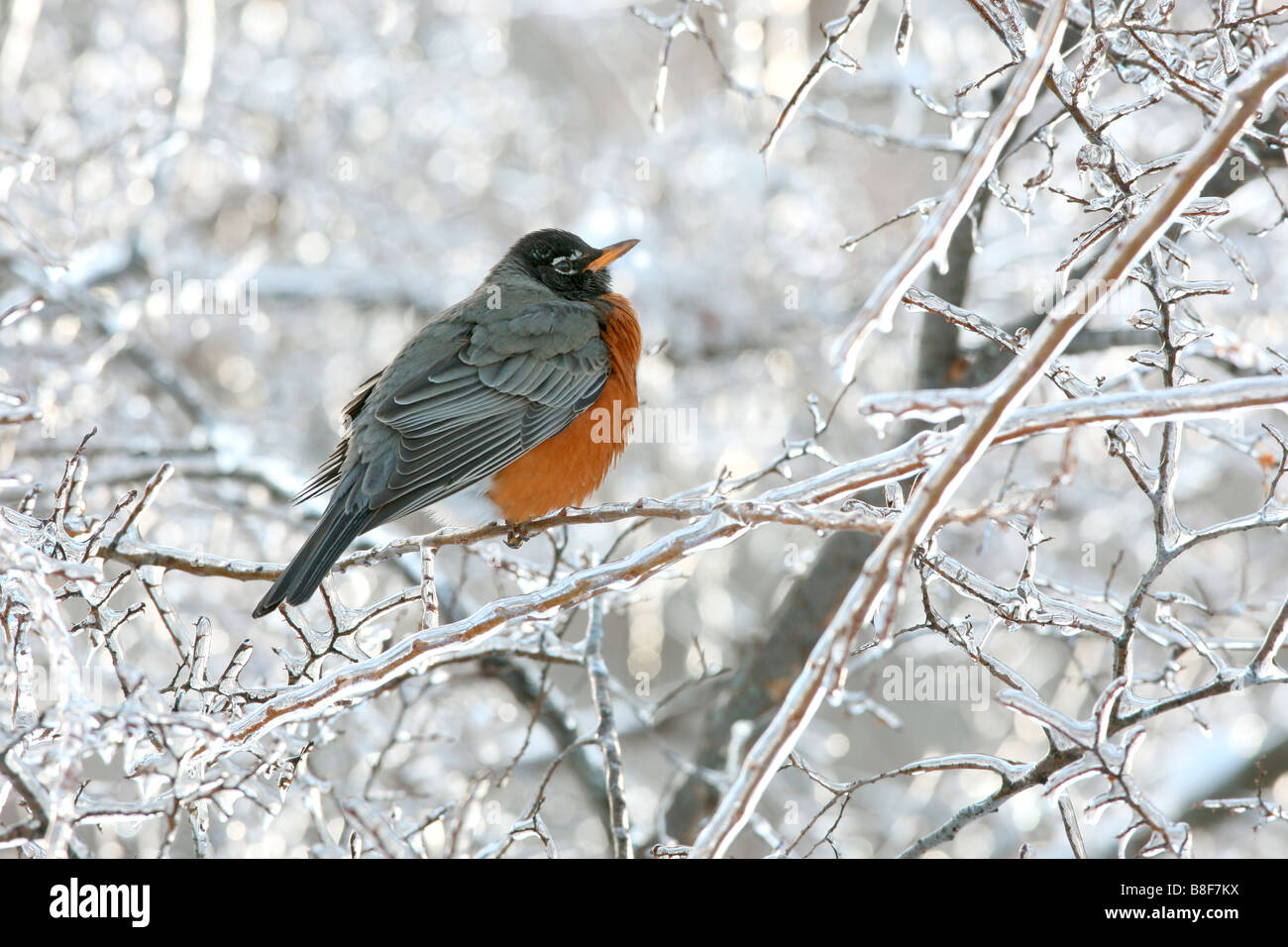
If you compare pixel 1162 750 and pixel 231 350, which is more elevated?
pixel 231 350

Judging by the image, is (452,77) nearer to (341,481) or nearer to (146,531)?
(146,531)

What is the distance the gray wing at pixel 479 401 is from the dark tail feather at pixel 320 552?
0.27 feet

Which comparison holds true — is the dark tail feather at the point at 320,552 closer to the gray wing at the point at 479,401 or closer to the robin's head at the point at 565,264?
the gray wing at the point at 479,401

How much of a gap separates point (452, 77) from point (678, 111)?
182 centimetres

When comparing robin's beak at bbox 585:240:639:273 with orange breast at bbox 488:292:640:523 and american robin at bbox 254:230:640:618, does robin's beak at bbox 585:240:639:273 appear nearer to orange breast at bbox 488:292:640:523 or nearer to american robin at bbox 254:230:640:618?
american robin at bbox 254:230:640:618

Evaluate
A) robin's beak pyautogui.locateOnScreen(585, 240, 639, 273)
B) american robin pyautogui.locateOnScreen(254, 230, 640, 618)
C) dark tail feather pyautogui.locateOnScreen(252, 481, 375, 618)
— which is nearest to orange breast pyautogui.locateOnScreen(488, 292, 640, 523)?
american robin pyautogui.locateOnScreen(254, 230, 640, 618)

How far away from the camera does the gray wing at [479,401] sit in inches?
155

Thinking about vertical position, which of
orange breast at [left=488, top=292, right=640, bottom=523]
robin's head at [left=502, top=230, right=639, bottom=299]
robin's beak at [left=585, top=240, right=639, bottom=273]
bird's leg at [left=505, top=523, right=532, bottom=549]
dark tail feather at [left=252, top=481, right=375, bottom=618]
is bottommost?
dark tail feather at [left=252, top=481, right=375, bottom=618]

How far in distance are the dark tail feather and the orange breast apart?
0.59 metres

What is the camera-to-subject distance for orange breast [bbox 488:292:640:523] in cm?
421

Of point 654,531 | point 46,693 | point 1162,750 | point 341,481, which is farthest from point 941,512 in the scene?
point 654,531

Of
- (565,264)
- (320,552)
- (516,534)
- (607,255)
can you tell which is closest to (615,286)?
(565,264)

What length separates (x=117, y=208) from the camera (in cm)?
736

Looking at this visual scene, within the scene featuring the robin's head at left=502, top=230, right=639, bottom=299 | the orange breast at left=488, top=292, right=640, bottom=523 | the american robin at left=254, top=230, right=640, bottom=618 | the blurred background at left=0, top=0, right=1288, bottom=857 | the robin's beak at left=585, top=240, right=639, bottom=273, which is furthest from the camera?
the blurred background at left=0, top=0, right=1288, bottom=857
